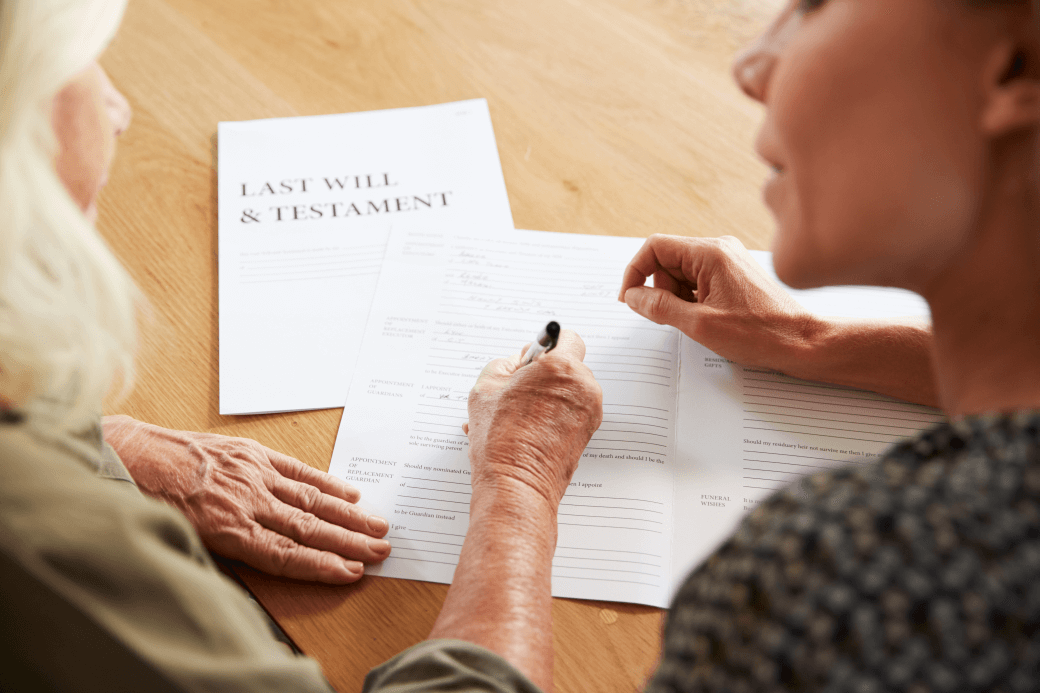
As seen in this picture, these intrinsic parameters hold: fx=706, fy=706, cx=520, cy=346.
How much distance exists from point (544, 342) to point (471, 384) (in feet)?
0.35

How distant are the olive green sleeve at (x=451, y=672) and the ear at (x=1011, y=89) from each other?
51 cm

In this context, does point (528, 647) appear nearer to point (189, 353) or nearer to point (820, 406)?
point (820, 406)

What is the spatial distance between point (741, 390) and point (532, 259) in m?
0.31

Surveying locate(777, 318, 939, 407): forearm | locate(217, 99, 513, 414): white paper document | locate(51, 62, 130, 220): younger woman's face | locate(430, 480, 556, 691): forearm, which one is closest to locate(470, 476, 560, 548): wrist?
locate(430, 480, 556, 691): forearm

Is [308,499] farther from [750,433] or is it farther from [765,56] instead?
[765,56]

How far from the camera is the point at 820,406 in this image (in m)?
0.79

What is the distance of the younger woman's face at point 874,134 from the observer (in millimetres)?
438

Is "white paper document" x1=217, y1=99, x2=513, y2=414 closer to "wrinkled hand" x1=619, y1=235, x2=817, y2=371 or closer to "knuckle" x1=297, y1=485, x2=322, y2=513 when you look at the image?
"knuckle" x1=297, y1=485, x2=322, y2=513

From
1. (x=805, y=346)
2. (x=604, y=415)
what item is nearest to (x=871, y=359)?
(x=805, y=346)

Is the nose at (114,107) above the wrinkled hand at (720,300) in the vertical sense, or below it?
above

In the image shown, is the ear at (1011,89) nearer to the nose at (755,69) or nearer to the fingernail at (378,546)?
the nose at (755,69)

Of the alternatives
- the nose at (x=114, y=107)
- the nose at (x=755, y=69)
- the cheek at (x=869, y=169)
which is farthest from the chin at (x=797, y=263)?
the nose at (x=114, y=107)

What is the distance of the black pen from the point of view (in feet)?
2.46

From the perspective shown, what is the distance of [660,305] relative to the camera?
84 cm
